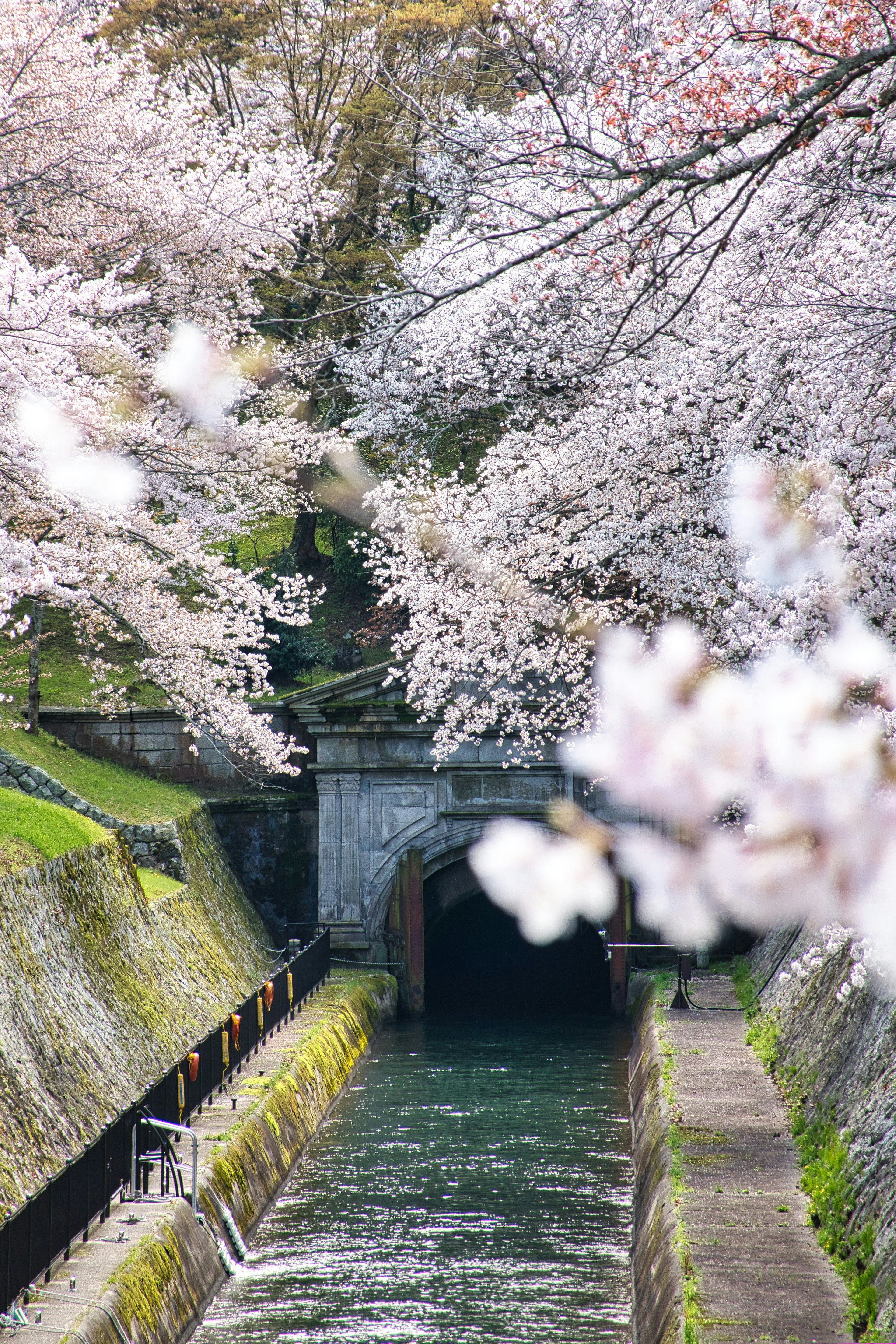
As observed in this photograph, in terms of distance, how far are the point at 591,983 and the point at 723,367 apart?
20.4 meters

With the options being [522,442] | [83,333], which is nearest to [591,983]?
[522,442]

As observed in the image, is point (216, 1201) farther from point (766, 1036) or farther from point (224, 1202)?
point (766, 1036)

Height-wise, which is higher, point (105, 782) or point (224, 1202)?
point (105, 782)

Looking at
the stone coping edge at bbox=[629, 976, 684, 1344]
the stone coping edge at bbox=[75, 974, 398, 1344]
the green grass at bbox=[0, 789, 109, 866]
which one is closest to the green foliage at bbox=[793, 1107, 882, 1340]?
the stone coping edge at bbox=[629, 976, 684, 1344]

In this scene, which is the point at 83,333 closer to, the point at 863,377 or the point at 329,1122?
the point at 863,377

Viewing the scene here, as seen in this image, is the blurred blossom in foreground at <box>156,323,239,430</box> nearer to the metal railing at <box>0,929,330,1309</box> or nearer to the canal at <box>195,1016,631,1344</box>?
the canal at <box>195,1016,631,1344</box>

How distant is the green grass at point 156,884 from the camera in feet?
61.5

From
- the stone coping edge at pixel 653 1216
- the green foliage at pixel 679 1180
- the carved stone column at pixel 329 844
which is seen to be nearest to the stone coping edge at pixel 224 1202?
the stone coping edge at pixel 653 1216

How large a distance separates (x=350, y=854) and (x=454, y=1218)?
1217cm

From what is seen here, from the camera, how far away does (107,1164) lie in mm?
10594

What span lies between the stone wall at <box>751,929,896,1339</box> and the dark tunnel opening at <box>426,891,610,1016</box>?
1214 centimetres

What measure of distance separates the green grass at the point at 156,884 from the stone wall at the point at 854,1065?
8550mm

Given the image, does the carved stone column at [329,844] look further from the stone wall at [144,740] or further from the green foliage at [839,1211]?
the green foliage at [839,1211]

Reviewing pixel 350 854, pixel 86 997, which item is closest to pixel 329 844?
pixel 350 854
